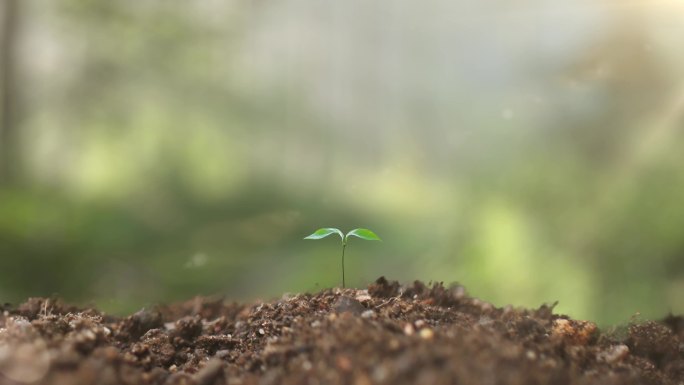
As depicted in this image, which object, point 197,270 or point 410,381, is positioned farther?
point 197,270

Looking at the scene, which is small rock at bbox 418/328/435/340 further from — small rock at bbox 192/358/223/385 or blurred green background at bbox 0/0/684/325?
blurred green background at bbox 0/0/684/325

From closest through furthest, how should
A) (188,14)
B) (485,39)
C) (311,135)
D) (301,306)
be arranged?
(301,306) → (485,39) → (311,135) → (188,14)

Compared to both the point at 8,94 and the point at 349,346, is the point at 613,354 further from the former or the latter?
the point at 8,94

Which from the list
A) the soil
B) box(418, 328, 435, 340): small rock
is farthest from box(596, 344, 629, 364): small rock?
box(418, 328, 435, 340): small rock

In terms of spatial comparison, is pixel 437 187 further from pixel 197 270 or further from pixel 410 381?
pixel 410 381

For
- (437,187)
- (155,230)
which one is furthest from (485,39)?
(155,230)

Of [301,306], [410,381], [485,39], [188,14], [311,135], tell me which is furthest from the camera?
[188,14]
